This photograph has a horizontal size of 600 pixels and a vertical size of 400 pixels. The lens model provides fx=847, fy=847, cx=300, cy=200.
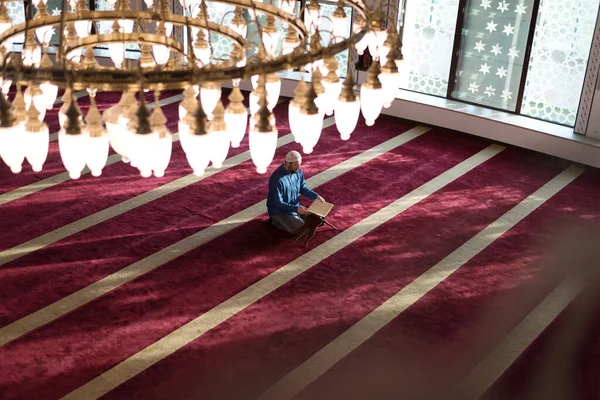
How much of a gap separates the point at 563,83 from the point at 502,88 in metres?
0.66

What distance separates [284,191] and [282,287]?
94cm

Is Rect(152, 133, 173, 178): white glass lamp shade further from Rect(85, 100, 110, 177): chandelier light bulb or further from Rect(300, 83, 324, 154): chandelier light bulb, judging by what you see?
Rect(300, 83, 324, 154): chandelier light bulb

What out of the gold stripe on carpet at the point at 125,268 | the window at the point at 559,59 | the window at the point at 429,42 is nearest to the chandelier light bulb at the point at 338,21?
the gold stripe on carpet at the point at 125,268

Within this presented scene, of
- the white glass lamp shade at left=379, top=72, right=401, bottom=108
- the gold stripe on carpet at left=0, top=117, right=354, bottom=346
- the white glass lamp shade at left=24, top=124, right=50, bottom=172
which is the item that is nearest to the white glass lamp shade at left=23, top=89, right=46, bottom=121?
the white glass lamp shade at left=24, top=124, right=50, bottom=172

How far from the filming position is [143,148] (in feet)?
8.97

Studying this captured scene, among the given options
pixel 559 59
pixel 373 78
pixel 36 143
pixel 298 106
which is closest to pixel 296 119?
pixel 298 106

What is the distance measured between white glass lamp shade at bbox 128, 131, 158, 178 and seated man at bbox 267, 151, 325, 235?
3878 mm

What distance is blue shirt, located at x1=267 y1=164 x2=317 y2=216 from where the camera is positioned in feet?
22.0

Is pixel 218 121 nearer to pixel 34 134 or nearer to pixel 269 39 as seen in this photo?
pixel 34 134

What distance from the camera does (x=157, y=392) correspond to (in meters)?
5.02

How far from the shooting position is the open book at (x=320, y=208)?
21.9ft

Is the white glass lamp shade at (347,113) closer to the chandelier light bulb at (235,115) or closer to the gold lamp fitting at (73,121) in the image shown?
the chandelier light bulb at (235,115)

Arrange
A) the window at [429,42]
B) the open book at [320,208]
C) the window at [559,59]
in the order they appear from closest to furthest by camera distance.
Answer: the open book at [320,208], the window at [559,59], the window at [429,42]

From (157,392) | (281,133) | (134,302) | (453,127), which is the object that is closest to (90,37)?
(157,392)
